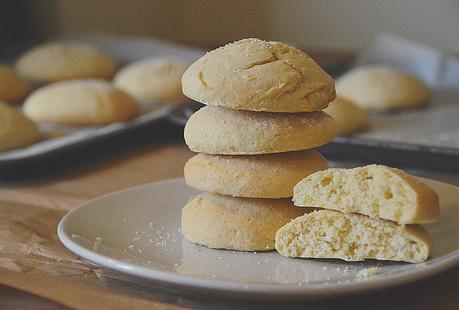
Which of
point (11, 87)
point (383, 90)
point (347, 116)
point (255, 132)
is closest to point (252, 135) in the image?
point (255, 132)

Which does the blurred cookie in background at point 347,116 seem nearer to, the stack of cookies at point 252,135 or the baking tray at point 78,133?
the baking tray at point 78,133

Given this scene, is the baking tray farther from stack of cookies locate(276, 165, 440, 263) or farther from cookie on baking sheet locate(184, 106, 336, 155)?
stack of cookies locate(276, 165, 440, 263)

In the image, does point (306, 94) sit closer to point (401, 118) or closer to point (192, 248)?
point (192, 248)

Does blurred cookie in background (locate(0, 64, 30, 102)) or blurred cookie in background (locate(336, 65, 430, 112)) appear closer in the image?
blurred cookie in background (locate(336, 65, 430, 112))

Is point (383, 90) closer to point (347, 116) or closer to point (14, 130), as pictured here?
point (347, 116)

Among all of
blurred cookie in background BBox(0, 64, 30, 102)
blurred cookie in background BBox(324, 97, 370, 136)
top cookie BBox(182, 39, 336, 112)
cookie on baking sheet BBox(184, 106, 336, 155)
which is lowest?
blurred cookie in background BBox(0, 64, 30, 102)

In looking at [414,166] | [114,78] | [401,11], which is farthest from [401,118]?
[401,11]

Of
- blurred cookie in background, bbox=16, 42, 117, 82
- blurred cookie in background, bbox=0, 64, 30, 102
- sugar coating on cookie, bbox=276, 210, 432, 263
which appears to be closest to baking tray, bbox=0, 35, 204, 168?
blurred cookie in background, bbox=16, 42, 117, 82
